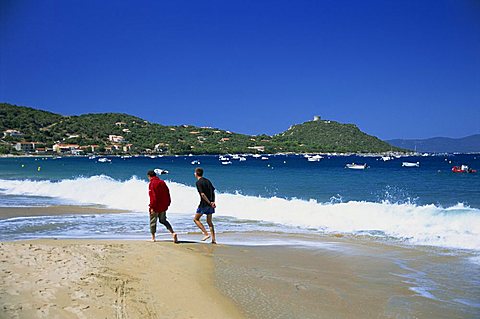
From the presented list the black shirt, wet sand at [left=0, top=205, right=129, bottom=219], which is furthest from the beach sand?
wet sand at [left=0, top=205, right=129, bottom=219]

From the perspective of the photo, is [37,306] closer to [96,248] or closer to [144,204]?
[96,248]

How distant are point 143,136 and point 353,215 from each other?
522 feet

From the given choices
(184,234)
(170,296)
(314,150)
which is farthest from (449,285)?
(314,150)

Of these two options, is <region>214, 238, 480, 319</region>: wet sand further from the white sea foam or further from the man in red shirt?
the white sea foam

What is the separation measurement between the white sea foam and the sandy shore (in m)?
7.01

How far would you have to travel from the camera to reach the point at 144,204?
23125 millimetres

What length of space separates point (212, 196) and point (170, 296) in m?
4.85

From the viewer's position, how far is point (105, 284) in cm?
658

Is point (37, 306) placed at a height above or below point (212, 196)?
below

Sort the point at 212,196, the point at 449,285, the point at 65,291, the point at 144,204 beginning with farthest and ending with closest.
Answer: the point at 144,204 < the point at 212,196 < the point at 449,285 < the point at 65,291

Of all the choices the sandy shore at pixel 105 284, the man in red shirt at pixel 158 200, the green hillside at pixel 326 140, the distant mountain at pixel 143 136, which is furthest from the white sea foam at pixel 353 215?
the green hillside at pixel 326 140

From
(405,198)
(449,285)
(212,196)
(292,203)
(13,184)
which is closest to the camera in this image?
(449,285)

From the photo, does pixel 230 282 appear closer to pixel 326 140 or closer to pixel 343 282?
pixel 343 282

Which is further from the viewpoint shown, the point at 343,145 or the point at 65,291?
the point at 343,145
